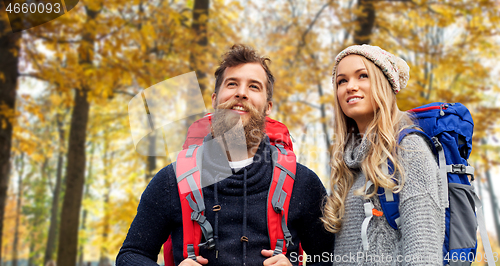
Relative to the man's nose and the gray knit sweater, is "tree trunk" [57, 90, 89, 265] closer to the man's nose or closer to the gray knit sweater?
the man's nose

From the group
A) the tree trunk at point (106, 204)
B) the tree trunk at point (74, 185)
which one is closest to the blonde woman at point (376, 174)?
the tree trunk at point (74, 185)

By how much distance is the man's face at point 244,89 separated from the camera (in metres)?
2.43

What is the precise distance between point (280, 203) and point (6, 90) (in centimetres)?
608

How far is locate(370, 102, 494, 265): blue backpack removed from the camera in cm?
179

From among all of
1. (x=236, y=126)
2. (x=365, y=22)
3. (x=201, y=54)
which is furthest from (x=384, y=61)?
(x=365, y=22)

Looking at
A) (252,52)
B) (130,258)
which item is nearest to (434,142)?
(252,52)

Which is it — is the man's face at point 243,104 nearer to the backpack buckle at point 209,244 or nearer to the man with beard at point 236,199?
the man with beard at point 236,199

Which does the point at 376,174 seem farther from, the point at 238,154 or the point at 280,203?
the point at 238,154

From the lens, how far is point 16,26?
529cm

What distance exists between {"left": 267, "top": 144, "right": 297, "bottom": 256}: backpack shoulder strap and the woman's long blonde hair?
10.3 inches

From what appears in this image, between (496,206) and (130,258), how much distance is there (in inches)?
790

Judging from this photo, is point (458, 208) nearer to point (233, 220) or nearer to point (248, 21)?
point (233, 220)

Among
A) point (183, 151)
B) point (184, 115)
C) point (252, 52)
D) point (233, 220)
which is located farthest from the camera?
point (184, 115)

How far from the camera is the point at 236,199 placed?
2.20 meters
